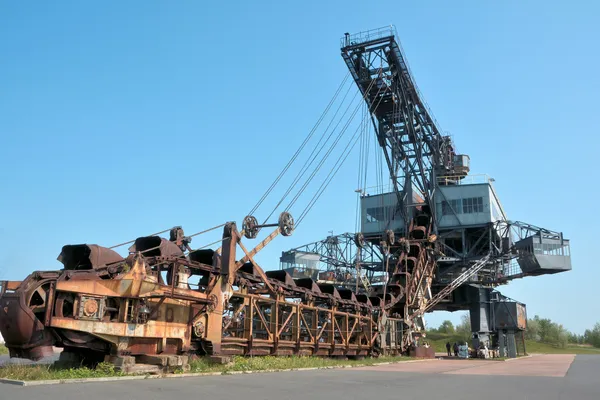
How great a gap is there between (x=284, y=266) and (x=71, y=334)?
1573 inches

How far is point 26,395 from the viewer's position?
7832 millimetres

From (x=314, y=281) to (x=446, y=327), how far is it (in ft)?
268

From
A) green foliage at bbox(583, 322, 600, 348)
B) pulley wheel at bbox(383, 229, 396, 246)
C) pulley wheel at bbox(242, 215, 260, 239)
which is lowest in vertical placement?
green foliage at bbox(583, 322, 600, 348)

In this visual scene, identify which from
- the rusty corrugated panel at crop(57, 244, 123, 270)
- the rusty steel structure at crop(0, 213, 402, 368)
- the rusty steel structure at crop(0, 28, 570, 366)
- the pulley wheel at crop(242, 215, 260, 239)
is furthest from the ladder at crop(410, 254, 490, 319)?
the rusty corrugated panel at crop(57, 244, 123, 270)

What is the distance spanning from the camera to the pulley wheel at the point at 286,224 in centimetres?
1919

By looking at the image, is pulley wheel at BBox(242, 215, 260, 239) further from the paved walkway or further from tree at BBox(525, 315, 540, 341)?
tree at BBox(525, 315, 540, 341)

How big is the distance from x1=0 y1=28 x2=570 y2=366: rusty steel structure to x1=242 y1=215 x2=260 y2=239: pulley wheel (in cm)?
5

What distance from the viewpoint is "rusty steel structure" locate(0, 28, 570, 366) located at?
12.3 metres

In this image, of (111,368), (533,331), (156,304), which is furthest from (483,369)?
(533,331)

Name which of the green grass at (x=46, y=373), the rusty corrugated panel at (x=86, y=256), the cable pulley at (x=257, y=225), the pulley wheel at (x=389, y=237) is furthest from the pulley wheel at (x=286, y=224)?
the pulley wheel at (x=389, y=237)

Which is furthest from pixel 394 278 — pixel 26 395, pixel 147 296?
→ pixel 26 395

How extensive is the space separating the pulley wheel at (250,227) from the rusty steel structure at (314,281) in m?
0.05

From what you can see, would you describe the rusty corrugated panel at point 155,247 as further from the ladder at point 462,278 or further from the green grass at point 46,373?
the ladder at point 462,278

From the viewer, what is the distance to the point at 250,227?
18.0 meters
